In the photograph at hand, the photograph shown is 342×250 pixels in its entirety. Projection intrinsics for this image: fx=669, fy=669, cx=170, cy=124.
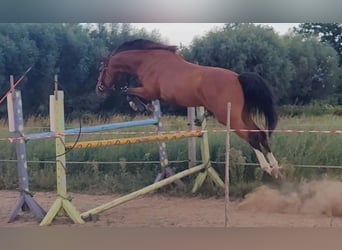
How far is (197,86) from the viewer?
3.59 metres

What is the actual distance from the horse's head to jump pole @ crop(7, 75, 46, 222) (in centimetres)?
42

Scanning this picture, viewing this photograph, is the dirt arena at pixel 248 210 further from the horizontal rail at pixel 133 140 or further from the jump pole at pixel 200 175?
the horizontal rail at pixel 133 140

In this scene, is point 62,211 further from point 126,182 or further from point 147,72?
point 147,72

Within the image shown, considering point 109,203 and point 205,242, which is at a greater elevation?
point 109,203

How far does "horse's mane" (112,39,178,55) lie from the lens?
3.57m

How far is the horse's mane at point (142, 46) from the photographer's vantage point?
3.57 m

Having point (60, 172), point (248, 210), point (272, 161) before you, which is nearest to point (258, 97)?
point (272, 161)

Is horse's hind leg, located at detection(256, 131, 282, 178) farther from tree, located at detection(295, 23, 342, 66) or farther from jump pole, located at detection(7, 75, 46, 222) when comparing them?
jump pole, located at detection(7, 75, 46, 222)

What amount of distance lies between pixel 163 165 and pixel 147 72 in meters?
0.51

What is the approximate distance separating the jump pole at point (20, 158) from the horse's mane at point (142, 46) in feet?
1.90

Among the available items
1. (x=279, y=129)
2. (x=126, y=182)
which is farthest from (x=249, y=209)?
(x=126, y=182)

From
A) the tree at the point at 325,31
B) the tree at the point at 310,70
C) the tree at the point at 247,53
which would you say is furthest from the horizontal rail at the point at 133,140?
the tree at the point at 325,31

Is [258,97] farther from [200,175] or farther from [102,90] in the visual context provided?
[102,90]

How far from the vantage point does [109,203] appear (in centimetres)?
356
